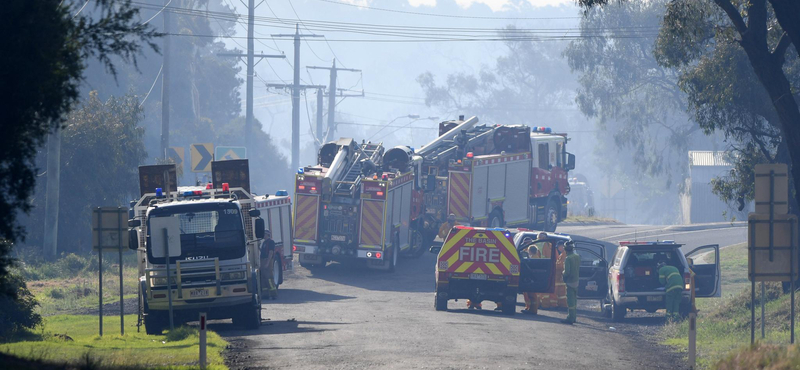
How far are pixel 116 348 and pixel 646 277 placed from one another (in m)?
11.4

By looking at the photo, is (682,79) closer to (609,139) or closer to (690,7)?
(690,7)

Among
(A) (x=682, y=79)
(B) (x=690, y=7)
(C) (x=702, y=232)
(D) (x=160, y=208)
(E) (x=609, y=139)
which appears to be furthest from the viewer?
(E) (x=609, y=139)

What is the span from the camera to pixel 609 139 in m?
92.9

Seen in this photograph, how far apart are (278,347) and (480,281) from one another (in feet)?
20.7

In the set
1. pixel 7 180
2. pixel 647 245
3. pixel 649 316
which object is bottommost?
pixel 649 316

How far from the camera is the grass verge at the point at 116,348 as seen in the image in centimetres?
1205

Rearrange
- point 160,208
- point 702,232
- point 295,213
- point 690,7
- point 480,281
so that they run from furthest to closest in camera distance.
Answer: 1. point 702,232
2. point 295,213
3. point 480,281
4. point 690,7
5. point 160,208

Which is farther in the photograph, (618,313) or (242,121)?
(242,121)

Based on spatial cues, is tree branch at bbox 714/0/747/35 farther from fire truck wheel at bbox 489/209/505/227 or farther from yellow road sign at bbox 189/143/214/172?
yellow road sign at bbox 189/143/214/172

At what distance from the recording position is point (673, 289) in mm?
19781

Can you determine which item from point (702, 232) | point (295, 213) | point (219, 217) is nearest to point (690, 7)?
point (219, 217)

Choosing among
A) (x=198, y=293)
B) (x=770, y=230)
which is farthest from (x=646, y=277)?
(x=198, y=293)

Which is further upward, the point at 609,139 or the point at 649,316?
the point at 609,139

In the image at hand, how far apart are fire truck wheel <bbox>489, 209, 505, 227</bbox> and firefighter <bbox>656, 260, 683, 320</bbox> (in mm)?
11591
